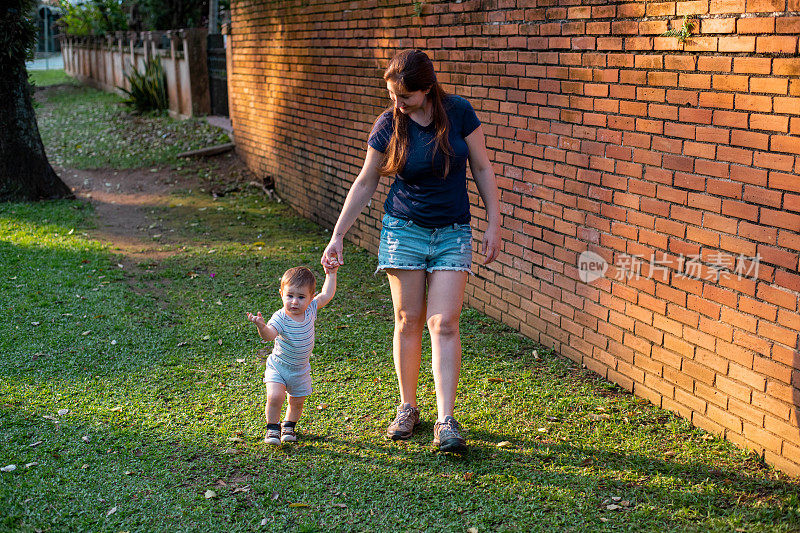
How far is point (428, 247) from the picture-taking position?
3.81 meters

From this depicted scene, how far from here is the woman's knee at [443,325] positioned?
3.82m

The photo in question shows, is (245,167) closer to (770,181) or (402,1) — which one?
(402,1)

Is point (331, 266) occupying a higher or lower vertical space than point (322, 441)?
higher

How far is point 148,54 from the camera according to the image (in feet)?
66.0

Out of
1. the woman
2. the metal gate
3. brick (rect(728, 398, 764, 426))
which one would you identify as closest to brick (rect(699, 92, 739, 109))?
the woman

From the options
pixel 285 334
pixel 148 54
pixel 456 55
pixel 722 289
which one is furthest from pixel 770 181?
pixel 148 54

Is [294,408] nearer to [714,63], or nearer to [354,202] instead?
[354,202]

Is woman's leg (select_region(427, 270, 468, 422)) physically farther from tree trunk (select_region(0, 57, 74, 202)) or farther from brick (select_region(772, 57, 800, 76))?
tree trunk (select_region(0, 57, 74, 202))

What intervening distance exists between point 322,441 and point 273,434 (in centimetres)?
26

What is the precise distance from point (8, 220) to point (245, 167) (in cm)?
377

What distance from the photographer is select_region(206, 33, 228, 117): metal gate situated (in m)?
16.3

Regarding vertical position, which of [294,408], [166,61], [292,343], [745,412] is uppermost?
[166,61]

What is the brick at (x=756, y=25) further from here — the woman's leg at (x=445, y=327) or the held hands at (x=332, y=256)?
the held hands at (x=332, y=256)

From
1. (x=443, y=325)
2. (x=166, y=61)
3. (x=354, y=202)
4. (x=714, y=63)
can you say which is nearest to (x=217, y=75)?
(x=166, y=61)
